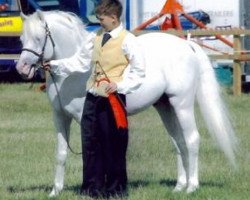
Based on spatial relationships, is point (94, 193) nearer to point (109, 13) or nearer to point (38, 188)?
point (38, 188)

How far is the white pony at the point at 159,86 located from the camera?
28.2ft

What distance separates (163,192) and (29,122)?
6416 millimetres

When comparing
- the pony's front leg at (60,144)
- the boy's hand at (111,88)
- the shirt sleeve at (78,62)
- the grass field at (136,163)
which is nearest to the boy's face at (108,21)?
the shirt sleeve at (78,62)

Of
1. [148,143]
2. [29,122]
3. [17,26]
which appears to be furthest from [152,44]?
[17,26]

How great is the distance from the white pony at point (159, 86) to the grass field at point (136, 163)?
11.4 inches

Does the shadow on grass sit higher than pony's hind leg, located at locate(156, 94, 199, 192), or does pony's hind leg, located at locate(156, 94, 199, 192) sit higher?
pony's hind leg, located at locate(156, 94, 199, 192)

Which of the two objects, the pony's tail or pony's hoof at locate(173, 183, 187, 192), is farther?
the pony's tail

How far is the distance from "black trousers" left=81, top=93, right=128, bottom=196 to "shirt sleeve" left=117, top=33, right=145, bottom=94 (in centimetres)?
18

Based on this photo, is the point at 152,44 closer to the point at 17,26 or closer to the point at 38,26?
the point at 38,26

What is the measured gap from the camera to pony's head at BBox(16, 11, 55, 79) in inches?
334

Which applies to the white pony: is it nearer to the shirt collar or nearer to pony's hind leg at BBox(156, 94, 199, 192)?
pony's hind leg at BBox(156, 94, 199, 192)

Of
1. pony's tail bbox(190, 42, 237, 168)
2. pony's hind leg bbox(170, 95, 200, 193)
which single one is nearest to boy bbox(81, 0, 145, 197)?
pony's hind leg bbox(170, 95, 200, 193)

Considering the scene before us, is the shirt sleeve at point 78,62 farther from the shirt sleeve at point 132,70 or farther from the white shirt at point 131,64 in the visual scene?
the shirt sleeve at point 132,70

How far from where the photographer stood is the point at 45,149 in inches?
476
